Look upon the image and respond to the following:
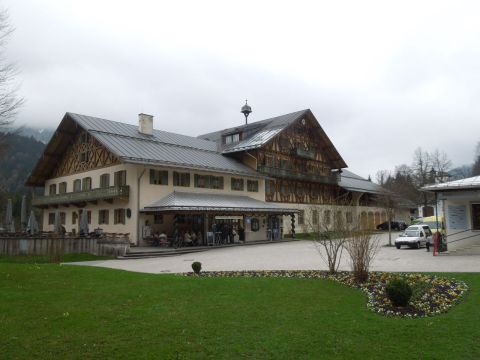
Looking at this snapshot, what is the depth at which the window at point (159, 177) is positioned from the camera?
1191 inches

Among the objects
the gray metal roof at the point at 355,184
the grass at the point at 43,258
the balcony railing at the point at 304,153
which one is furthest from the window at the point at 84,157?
the gray metal roof at the point at 355,184

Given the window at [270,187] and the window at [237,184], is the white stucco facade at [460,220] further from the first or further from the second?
the window at [270,187]

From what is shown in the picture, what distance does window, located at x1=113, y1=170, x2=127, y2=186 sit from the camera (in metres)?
30.4

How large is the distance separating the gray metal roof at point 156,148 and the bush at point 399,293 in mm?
21892

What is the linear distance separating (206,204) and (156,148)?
7014mm

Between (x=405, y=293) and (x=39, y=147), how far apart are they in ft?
359

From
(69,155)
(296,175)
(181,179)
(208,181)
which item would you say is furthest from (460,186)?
(69,155)

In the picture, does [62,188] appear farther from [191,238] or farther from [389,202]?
[389,202]

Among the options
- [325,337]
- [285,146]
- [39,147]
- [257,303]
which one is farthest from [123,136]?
[39,147]

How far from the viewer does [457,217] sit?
913 inches

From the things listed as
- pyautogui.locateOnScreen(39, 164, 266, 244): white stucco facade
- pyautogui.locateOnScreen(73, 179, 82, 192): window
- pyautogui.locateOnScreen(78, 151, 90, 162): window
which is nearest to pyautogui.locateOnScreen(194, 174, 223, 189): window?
pyautogui.locateOnScreen(39, 164, 266, 244): white stucco facade

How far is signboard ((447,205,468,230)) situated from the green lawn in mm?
13534

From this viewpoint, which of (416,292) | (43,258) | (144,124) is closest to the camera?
(416,292)

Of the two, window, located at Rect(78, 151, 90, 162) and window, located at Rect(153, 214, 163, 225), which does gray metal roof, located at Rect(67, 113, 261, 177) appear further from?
window, located at Rect(153, 214, 163, 225)
